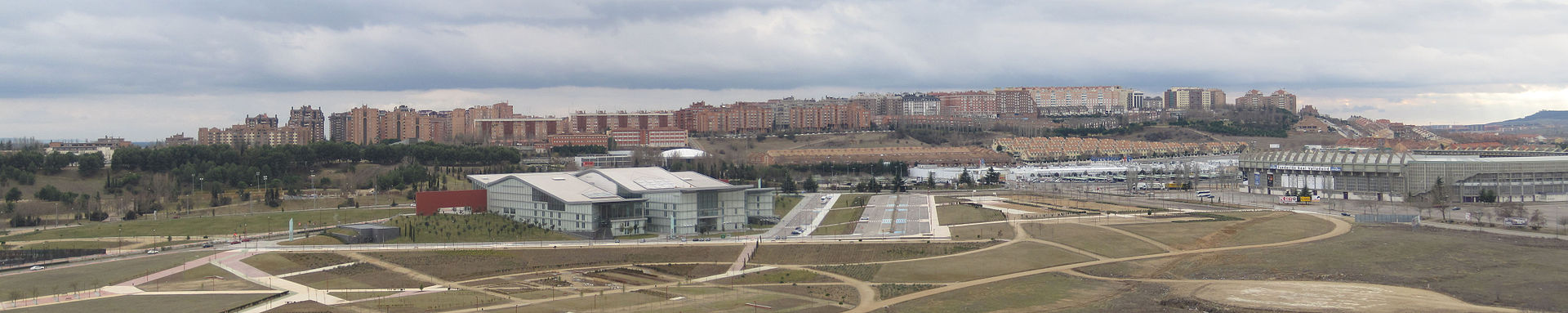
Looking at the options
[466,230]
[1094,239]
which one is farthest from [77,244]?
[1094,239]

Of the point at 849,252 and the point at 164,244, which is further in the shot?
the point at 164,244

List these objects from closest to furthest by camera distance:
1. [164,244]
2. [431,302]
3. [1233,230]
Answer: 1. [431,302]
2. [164,244]
3. [1233,230]

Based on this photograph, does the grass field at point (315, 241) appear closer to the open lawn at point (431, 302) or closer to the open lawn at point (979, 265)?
the open lawn at point (431, 302)

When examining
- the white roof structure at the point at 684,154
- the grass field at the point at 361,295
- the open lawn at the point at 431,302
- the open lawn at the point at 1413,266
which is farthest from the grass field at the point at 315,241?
the white roof structure at the point at 684,154

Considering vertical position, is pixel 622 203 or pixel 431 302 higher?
pixel 622 203

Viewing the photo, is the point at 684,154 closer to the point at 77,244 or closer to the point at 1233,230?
the point at 77,244

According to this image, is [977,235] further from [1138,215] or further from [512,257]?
[512,257]
